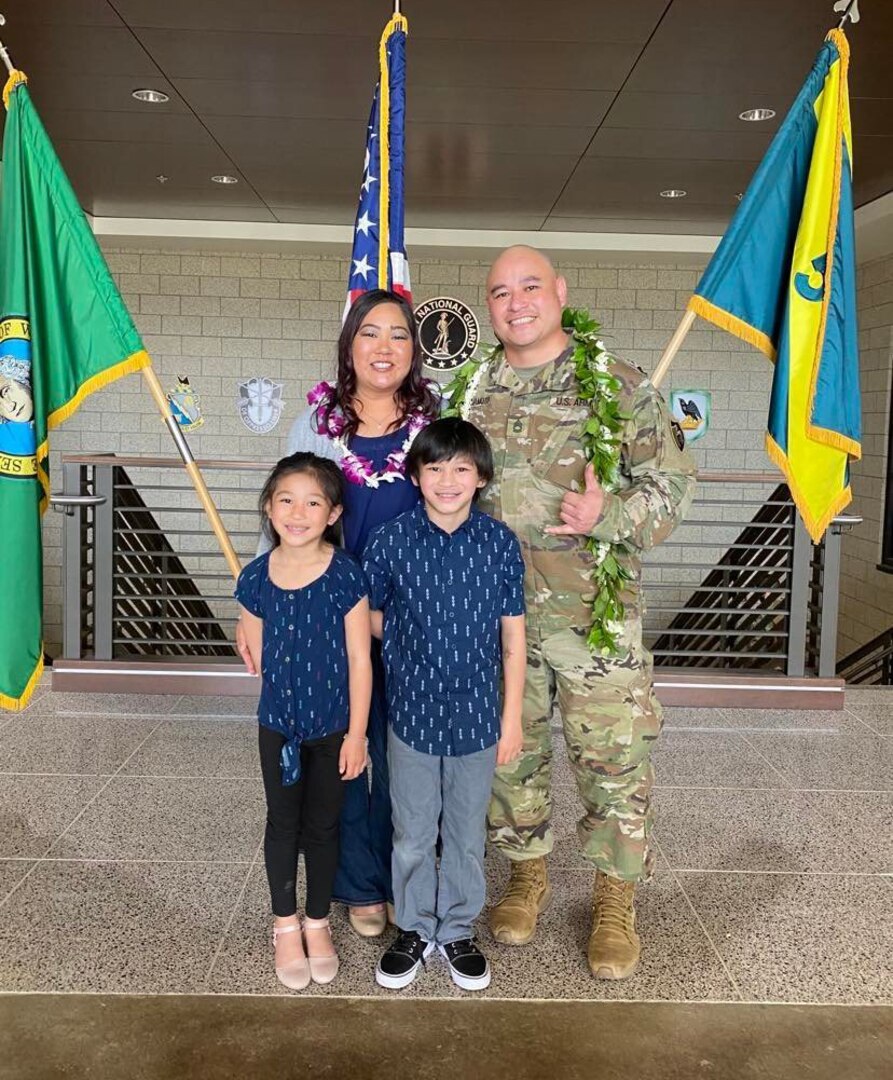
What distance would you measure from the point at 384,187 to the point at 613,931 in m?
2.08

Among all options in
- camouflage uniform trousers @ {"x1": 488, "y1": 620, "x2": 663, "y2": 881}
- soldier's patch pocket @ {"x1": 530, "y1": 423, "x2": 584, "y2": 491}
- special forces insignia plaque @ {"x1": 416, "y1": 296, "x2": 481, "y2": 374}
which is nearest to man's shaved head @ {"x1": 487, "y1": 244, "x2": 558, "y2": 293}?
soldier's patch pocket @ {"x1": 530, "y1": 423, "x2": 584, "y2": 491}

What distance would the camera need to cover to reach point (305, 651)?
199cm

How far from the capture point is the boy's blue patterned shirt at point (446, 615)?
196 centimetres

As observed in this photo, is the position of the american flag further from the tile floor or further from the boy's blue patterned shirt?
the tile floor

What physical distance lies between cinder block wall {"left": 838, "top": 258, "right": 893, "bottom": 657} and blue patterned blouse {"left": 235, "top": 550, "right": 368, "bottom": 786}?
6224 millimetres

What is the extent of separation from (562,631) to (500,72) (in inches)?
123

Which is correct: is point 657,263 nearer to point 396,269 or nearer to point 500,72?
point 500,72

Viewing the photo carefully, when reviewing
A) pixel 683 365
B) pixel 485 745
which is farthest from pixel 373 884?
pixel 683 365

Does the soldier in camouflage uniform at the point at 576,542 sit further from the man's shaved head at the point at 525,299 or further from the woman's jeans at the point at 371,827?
the woman's jeans at the point at 371,827

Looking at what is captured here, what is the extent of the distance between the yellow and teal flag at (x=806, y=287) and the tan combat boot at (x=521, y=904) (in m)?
1.19

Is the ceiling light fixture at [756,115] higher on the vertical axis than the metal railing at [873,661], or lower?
higher

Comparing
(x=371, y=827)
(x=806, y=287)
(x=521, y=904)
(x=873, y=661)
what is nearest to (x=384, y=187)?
(x=806, y=287)

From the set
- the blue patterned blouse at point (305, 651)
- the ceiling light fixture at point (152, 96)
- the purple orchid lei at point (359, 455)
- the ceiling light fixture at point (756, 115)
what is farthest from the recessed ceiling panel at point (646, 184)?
the blue patterned blouse at point (305, 651)

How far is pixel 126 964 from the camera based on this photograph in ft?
6.93
